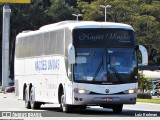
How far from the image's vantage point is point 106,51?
26141mm

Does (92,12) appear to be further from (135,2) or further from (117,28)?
(117,28)

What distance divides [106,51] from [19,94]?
32.1 feet

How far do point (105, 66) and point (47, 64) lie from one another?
4301mm

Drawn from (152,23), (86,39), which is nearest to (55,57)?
(86,39)

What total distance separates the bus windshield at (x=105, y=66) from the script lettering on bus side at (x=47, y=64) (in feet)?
7.00

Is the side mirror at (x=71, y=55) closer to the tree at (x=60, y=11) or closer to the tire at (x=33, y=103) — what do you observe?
the tire at (x=33, y=103)

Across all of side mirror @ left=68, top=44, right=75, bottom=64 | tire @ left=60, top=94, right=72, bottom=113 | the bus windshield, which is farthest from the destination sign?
tire @ left=60, top=94, right=72, bottom=113

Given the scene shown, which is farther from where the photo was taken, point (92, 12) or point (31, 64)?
point (92, 12)

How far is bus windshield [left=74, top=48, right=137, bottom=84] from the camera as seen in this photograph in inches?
1016

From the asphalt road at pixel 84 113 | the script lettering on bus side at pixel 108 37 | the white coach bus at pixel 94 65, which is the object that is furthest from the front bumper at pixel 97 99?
the script lettering on bus side at pixel 108 37

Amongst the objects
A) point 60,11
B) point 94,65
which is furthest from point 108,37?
point 60,11

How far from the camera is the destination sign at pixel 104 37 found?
26.2 m

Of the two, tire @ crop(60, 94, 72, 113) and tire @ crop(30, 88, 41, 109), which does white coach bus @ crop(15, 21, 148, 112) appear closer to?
tire @ crop(60, 94, 72, 113)

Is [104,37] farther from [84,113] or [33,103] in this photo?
[33,103]
